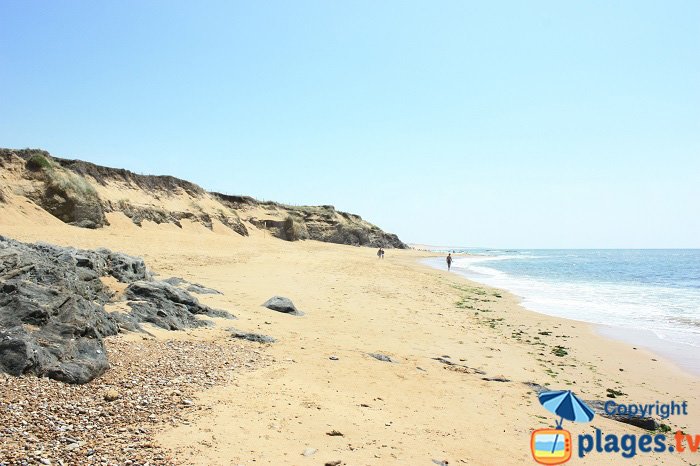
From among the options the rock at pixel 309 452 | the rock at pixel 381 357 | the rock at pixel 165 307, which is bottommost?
the rock at pixel 381 357

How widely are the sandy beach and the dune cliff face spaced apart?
682 centimetres

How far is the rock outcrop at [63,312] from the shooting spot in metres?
5.25

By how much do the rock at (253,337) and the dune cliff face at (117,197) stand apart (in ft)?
65.1

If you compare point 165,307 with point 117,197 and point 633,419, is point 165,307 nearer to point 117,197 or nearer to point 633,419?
point 633,419

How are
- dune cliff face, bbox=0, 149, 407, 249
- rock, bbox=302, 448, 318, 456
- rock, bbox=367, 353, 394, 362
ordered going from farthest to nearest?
dune cliff face, bbox=0, 149, 407, 249 → rock, bbox=367, 353, 394, 362 → rock, bbox=302, 448, 318, 456

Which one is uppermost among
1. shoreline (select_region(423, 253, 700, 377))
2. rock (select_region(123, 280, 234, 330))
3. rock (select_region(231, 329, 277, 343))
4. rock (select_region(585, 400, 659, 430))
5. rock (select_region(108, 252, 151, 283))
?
rock (select_region(108, 252, 151, 283))

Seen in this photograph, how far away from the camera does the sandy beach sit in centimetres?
476

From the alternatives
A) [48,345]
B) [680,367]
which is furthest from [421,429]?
[680,367]

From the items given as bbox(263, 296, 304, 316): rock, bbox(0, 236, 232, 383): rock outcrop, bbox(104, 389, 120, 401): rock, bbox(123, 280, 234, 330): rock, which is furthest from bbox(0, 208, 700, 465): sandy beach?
bbox(104, 389, 120, 401): rock

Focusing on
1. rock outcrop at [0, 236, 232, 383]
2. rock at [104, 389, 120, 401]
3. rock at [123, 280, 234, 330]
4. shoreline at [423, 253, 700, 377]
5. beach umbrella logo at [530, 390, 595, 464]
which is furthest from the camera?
shoreline at [423, 253, 700, 377]

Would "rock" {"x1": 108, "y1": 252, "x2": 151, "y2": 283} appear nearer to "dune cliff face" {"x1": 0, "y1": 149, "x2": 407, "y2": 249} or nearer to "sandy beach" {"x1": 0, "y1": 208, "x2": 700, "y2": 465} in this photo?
"sandy beach" {"x1": 0, "y1": 208, "x2": 700, "y2": 465}

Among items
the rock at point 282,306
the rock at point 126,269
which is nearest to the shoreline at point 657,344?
the rock at point 282,306

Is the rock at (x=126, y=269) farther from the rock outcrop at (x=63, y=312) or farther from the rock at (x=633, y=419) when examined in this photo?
the rock at (x=633, y=419)

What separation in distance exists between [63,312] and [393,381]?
521 centimetres
